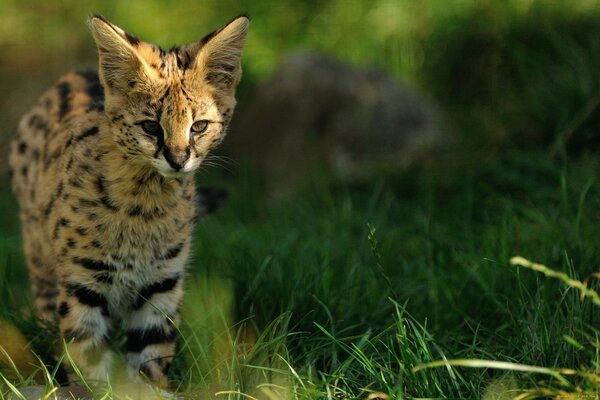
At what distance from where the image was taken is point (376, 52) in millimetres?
7195

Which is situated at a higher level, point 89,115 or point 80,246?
point 89,115

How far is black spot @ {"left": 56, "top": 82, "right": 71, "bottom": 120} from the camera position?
13.8ft

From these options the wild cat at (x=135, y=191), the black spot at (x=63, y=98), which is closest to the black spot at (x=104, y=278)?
the wild cat at (x=135, y=191)

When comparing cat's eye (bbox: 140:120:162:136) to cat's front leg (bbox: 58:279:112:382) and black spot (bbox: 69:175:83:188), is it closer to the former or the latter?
black spot (bbox: 69:175:83:188)

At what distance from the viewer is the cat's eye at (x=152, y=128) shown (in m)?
3.23

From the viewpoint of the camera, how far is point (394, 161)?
19.9 ft

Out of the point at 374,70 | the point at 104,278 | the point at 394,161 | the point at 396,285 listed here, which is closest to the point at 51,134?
the point at 104,278

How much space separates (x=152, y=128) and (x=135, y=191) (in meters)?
0.35

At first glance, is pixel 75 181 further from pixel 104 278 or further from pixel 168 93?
pixel 168 93

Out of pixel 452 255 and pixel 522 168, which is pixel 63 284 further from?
pixel 522 168

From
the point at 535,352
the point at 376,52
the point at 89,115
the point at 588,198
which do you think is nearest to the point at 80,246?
the point at 89,115

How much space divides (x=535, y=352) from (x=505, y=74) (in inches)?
140

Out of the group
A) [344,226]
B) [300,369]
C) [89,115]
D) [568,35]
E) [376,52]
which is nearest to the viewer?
[300,369]

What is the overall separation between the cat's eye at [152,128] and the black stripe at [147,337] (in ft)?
2.62
